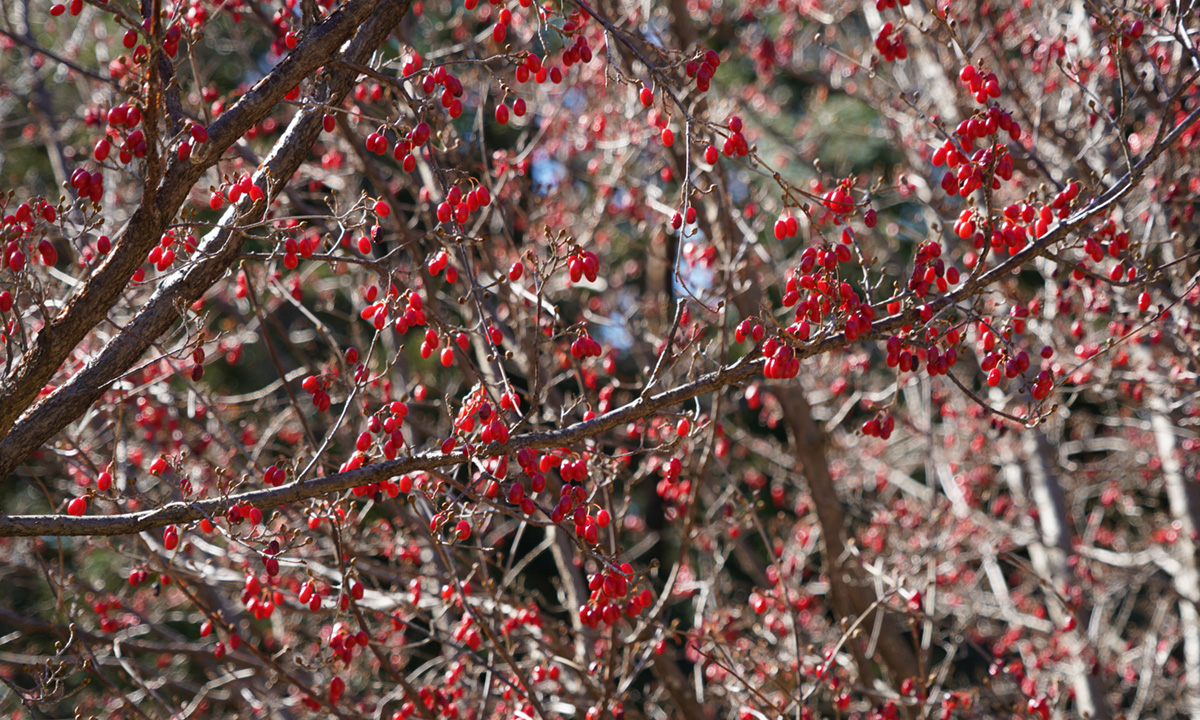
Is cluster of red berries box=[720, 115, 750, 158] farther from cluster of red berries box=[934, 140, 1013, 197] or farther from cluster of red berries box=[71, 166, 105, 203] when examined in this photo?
cluster of red berries box=[71, 166, 105, 203]

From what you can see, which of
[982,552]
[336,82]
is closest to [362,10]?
[336,82]

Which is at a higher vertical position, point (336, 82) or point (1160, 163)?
point (1160, 163)

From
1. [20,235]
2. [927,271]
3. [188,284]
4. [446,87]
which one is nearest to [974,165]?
[927,271]

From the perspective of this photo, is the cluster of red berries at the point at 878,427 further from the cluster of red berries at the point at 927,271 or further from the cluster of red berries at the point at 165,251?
the cluster of red berries at the point at 165,251

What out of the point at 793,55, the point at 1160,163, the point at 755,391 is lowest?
the point at 755,391

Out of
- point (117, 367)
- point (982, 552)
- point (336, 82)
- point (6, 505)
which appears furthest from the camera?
point (6, 505)

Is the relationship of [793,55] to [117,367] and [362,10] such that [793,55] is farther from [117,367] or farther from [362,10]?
[117,367]

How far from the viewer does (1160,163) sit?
437 cm

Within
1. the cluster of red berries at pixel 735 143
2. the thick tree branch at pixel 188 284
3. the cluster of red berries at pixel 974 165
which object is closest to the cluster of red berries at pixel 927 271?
the cluster of red berries at pixel 974 165

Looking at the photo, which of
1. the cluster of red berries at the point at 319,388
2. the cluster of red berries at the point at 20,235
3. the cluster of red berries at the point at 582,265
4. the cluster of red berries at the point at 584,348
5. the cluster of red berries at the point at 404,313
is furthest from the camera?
the cluster of red berries at the point at 319,388

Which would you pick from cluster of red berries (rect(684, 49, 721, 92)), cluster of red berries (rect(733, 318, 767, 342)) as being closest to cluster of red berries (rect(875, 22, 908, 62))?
cluster of red berries (rect(684, 49, 721, 92))

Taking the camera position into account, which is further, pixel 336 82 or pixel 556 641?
pixel 556 641

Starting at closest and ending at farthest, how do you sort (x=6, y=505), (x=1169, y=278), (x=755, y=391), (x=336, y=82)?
(x=336, y=82)
(x=755, y=391)
(x=1169, y=278)
(x=6, y=505)

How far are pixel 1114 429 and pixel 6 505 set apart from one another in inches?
404
